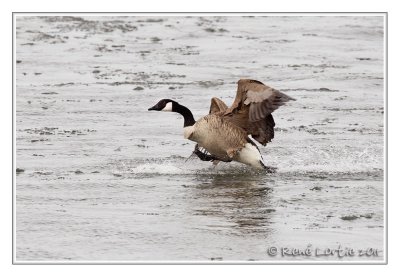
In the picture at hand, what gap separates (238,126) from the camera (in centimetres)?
1144

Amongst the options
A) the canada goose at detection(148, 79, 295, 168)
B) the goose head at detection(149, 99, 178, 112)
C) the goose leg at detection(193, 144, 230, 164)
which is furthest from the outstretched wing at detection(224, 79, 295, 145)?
the goose head at detection(149, 99, 178, 112)

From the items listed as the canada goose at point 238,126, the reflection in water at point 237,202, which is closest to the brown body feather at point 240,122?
the canada goose at point 238,126

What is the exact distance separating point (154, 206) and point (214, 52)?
31.2 feet

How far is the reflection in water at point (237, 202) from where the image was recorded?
8820 millimetres

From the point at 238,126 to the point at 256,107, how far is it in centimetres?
54

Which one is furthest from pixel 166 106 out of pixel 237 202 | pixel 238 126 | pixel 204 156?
pixel 237 202

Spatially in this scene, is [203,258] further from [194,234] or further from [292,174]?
[292,174]

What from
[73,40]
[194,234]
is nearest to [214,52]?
[73,40]

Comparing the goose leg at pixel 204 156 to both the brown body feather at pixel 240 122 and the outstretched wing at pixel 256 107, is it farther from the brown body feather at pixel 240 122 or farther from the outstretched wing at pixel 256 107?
the outstretched wing at pixel 256 107

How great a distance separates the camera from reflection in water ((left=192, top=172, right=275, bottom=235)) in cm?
882

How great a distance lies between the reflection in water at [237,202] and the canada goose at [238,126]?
0.35m

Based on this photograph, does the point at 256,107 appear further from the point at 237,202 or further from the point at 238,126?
the point at 237,202

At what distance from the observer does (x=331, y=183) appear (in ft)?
34.3

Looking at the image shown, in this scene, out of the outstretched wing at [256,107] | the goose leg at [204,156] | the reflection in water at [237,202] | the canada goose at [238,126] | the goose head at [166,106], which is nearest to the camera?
the reflection in water at [237,202]
